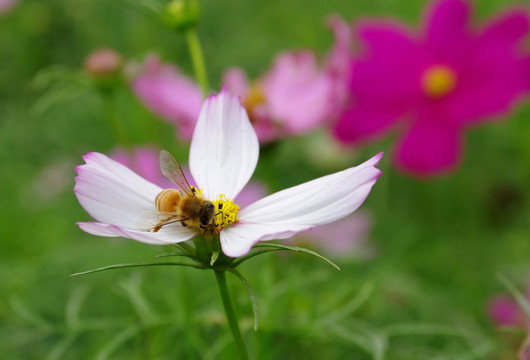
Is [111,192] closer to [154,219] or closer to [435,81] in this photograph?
[154,219]

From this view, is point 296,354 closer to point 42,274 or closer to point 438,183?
point 42,274

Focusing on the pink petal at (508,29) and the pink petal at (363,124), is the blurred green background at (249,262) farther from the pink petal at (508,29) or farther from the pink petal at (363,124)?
the pink petal at (508,29)

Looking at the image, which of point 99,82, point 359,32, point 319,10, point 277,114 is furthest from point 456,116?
point 319,10

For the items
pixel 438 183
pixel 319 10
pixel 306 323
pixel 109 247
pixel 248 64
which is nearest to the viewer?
pixel 306 323

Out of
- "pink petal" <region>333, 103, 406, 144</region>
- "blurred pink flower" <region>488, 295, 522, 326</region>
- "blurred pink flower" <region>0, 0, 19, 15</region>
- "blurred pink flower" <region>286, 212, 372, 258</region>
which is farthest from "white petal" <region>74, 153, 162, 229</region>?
"blurred pink flower" <region>0, 0, 19, 15</region>

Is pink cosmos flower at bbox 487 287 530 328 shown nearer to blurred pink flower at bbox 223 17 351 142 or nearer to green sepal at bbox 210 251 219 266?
blurred pink flower at bbox 223 17 351 142

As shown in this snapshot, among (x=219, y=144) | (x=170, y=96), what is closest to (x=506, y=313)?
(x=170, y=96)
